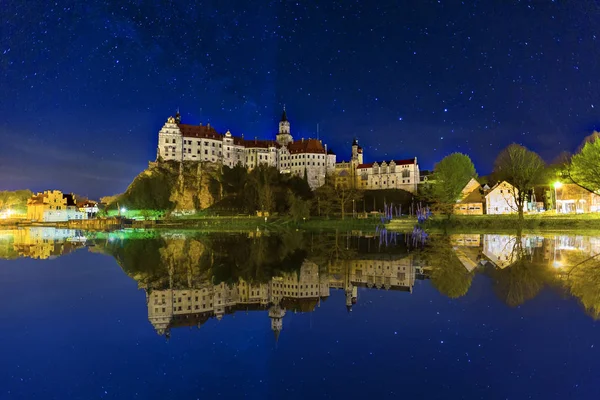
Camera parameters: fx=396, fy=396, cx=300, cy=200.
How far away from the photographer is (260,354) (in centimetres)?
701

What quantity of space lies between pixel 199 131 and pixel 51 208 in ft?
157

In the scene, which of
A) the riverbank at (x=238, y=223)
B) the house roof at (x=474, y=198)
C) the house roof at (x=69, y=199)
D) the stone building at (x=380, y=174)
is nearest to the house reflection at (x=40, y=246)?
the riverbank at (x=238, y=223)

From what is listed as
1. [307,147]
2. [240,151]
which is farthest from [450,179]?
[240,151]

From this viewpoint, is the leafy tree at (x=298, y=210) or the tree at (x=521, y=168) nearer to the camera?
the tree at (x=521, y=168)

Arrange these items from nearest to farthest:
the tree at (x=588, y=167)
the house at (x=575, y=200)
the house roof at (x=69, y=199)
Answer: the tree at (x=588, y=167)
the house at (x=575, y=200)
the house roof at (x=69, y=199)

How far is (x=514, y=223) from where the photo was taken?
45.3 m

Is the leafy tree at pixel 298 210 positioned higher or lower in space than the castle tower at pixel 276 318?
higher

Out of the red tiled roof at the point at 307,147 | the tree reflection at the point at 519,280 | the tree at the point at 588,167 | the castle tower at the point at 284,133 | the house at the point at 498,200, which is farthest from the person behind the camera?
the castle tower at the point at 284,133

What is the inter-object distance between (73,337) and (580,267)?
1650 centimetres

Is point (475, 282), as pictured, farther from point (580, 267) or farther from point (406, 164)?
point (406, 164)

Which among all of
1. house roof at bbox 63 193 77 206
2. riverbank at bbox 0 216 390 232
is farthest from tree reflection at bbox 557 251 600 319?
house roof at bbox 63 193 77 206

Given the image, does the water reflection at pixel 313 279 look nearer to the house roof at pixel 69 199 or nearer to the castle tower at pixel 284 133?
the castle tower at pixel 284 133

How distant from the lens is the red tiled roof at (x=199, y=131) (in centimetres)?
10738

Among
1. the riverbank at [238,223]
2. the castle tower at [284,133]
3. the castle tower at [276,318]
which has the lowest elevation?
the castle tower at [276,318]
